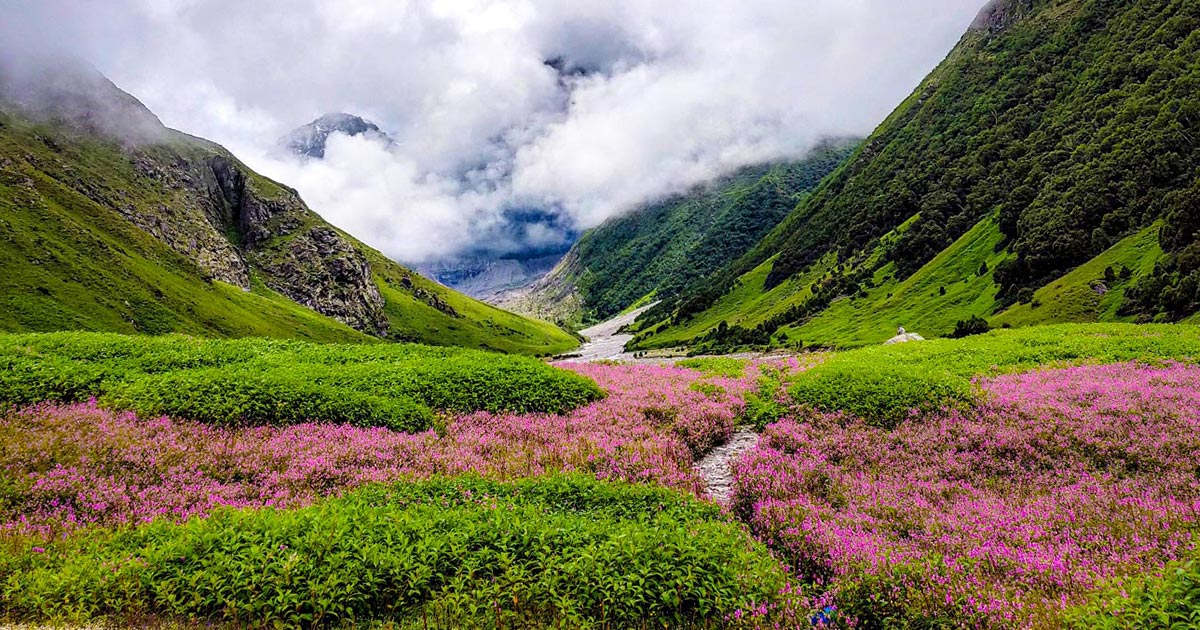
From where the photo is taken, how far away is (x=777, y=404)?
17.8 metres

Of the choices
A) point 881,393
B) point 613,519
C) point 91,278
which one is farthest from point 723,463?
point 91,278

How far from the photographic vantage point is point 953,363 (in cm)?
2456

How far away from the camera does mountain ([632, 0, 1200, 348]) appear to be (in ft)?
231

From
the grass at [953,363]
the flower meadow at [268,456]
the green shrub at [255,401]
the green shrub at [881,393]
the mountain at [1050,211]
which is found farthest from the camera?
the mountain at [1050,211]

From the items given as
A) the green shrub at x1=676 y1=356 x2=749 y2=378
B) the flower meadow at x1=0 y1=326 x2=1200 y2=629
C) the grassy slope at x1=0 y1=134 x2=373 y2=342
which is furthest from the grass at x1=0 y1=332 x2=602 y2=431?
the grassy slope at x1=0 y1=134 x2=373 y2=342

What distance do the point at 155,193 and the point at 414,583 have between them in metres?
228

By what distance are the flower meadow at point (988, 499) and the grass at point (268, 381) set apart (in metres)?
8.96

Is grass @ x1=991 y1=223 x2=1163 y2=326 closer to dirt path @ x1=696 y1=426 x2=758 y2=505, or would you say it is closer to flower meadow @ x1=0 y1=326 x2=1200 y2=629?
flower meadow @ x1=0 y1=326 x2=1200 y2=629

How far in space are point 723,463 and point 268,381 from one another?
1336 centimetres

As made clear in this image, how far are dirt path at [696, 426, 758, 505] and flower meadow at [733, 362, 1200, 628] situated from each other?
48cm

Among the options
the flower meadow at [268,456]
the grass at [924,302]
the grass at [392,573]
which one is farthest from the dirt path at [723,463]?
the grass at [924,302]

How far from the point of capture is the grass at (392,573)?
5949mm

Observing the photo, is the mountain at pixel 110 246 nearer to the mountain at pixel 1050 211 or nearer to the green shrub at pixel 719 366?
the green shrub at pixel 719 366

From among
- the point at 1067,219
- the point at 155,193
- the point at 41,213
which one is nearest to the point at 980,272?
the point at 1067,219
